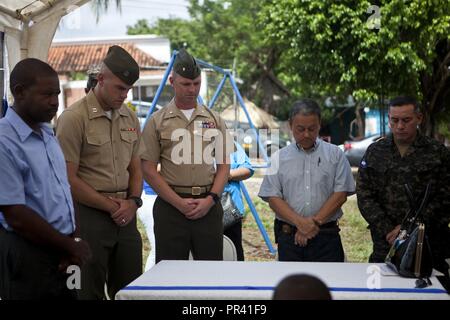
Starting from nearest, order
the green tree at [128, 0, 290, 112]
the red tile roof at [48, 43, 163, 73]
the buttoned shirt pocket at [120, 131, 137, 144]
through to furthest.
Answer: the buttoned shirt pocket at [120, 131, 137, 144] < the green tree at [128, 0, 290, 112] < the red tile roof at [48, 43, 163, 73]

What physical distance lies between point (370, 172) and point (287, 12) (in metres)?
10.2

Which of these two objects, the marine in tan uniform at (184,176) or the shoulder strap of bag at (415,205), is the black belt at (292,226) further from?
the shoulder strap of bag at (415,205)

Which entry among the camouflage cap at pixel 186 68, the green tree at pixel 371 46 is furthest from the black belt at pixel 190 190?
the green tree at pixel 371 46

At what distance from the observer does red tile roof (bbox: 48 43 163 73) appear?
3064 centimetres

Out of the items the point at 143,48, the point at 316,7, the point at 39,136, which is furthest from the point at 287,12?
the point at 143,48

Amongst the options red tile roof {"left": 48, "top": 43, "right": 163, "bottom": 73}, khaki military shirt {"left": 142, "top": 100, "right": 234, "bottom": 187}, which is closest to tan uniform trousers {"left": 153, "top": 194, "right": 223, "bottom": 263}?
khaki military shirt {"left": 142, "top": 100, "right": 234, "bottom": 187}

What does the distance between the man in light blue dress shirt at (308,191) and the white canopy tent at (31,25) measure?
190 centimetres

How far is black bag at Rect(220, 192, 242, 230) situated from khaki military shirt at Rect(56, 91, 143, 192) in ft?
4.31

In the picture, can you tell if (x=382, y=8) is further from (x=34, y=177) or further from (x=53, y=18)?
(x=34, y=177)

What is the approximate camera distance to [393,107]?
12.0 feet

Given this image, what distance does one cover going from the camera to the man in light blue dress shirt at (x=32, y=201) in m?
2.48

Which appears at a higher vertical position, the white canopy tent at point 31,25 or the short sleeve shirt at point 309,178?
the white canopy tent at point 31,25

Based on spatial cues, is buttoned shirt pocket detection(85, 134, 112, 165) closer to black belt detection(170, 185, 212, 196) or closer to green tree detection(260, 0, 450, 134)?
black belt detection(170, 185, 212, 196)

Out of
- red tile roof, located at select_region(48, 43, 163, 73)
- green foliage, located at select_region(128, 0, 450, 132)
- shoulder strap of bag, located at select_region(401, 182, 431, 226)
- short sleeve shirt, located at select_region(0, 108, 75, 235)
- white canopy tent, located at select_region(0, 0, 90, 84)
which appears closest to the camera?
short sleeve shirt, located at select_region(0, 108, 75, 235)
